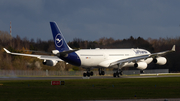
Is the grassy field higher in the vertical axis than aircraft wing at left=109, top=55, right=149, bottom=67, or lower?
lower

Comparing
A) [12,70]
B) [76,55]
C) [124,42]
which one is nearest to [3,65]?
[12,70]

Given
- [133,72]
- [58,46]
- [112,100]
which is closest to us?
[112,100]

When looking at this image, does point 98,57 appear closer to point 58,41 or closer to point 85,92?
point 58,41

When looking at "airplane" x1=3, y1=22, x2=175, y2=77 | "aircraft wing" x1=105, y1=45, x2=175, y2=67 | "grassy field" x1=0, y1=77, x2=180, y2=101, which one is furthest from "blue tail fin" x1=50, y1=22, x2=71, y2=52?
"grassy field" x1=0, y1=77, x2=180, y2=101

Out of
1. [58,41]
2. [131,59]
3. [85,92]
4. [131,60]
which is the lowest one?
[85,92]

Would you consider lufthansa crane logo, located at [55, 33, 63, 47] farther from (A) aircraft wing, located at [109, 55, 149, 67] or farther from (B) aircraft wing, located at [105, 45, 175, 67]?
(A) aircraft wing, located at [109, 55, 149, 67]

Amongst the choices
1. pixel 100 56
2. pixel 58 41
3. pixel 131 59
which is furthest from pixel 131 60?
pixel 58 41

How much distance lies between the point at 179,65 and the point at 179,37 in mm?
7896

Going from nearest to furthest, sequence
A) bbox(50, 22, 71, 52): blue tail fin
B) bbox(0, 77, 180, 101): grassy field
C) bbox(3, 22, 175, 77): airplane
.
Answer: bbox(0, 77, 180, 101): grassy field, bbox(50, 22, 71, 52): blue tail fin, bbox(3, 22, 175, 77): airplane

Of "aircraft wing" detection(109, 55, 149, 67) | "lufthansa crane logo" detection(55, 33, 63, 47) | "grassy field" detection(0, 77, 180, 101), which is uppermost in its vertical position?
"lufthansa crane logo" detection(55, 33, 63, 47)

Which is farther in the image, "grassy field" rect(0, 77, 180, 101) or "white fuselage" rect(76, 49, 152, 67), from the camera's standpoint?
"white fuselage" rect(76, 49, 152, 67)

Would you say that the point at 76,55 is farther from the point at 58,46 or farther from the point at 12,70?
the point at 12,70

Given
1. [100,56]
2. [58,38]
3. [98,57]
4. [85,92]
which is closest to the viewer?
[85,92]

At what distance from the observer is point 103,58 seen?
183 ft
